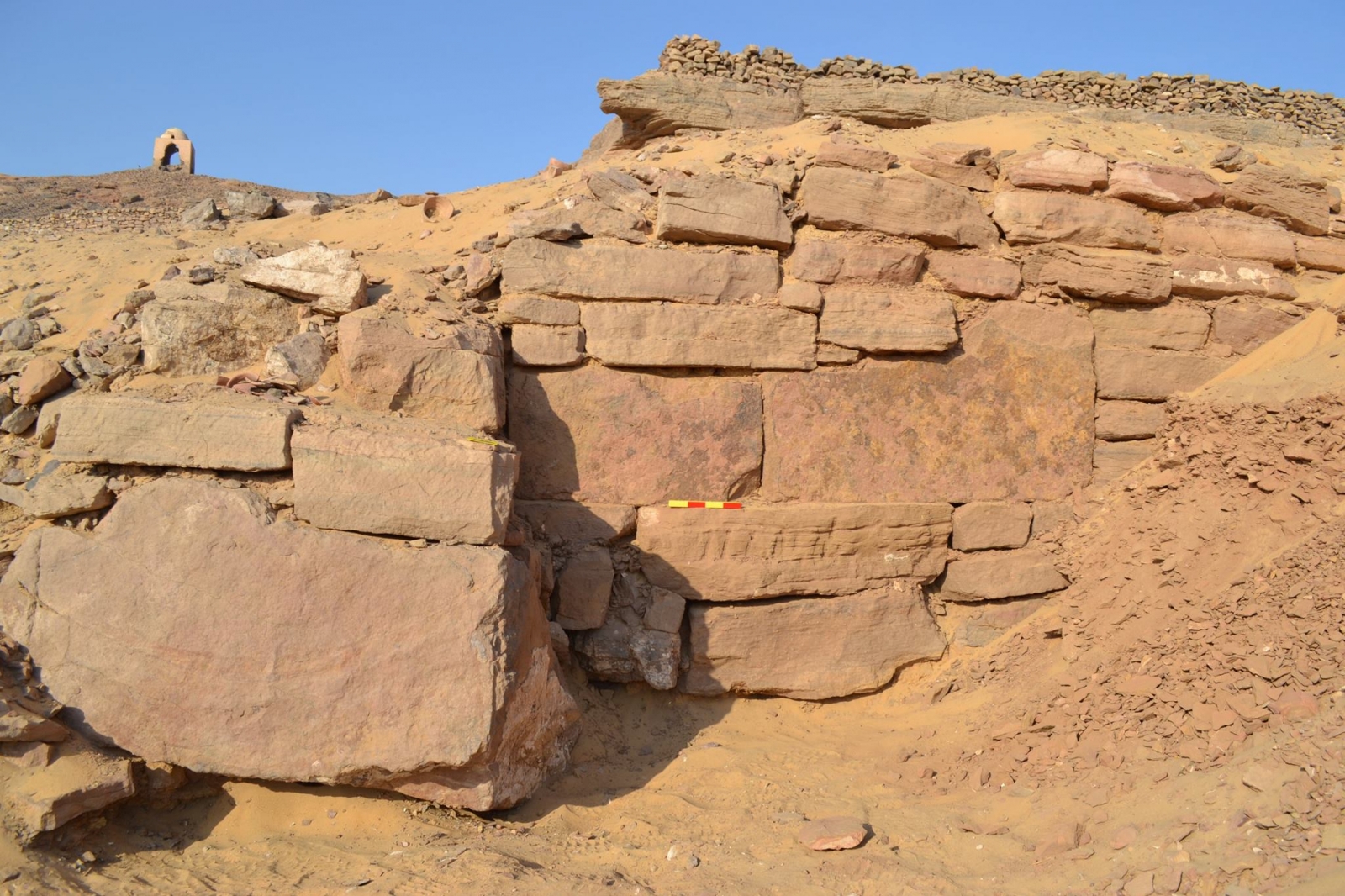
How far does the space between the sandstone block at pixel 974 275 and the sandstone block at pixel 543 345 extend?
210 cm

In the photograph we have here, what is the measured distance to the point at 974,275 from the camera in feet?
18.0

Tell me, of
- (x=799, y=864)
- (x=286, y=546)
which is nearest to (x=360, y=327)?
(x=286, y=546)

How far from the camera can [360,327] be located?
4.28 meters

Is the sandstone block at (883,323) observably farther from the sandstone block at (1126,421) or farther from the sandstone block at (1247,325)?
the sandstone block at (1247,325)

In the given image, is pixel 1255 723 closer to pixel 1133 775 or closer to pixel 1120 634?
pixel 1133 775

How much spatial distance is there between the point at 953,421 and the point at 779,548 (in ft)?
4.04

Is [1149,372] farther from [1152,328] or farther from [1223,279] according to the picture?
[1223,279]

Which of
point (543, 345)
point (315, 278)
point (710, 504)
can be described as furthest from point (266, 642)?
point (710, 504)

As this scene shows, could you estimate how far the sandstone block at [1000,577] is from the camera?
5270mm

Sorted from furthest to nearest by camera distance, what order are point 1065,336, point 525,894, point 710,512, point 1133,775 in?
point 1065,336 < point 710,512 < point 1133,775 < point 525,894

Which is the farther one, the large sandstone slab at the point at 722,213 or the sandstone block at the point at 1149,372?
the sandstone block at the point at 1149,372

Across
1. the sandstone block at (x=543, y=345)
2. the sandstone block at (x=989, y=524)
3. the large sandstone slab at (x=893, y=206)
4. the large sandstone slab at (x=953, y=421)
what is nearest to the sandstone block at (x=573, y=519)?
the sandstone block at (x=543, y=345)

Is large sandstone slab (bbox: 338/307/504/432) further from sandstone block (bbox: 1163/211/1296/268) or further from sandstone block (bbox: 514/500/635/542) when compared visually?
sandstone block (bbox: 1163/211/1296/268)

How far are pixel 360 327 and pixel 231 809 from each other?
1971mm
